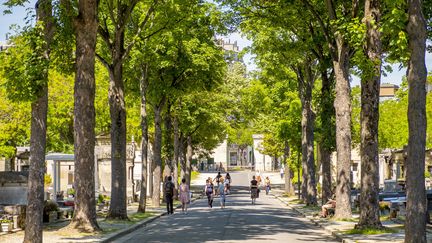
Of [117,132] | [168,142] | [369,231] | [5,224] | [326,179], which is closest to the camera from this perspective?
[369,231]

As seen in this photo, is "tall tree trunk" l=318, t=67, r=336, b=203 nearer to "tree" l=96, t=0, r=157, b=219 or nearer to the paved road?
Answer: the paved road

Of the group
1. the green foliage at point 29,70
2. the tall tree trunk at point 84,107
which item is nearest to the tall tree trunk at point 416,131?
the green foliage at point 29,70

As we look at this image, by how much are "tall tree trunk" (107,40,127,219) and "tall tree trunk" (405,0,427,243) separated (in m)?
15.6

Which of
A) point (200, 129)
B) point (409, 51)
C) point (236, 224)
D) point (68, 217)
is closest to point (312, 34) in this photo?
point (236, 224)

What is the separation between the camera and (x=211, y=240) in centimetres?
2030

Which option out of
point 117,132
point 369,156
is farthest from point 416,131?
point 117,132

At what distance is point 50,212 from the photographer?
2858 centimetres

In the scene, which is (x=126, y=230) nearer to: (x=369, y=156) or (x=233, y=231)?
(x=233, y=231)

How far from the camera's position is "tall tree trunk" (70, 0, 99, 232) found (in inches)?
906

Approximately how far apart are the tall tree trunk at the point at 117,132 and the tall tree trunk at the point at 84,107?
18.1ft

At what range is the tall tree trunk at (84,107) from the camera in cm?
2302

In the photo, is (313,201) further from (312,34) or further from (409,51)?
(409,51)

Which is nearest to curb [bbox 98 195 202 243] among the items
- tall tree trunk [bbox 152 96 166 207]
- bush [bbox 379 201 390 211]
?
tall tree trunk [bbox 152 96 166 207]

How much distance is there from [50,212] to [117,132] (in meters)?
3.93
